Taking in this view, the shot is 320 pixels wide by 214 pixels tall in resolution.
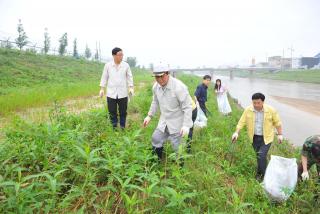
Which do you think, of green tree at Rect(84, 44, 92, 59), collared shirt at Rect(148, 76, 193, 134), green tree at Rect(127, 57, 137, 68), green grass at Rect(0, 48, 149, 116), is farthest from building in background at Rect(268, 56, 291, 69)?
collared shirt at Rect(148, 76, 193, 134)

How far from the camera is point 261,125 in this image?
4793 mm

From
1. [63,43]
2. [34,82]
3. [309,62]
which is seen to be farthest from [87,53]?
[309,62]

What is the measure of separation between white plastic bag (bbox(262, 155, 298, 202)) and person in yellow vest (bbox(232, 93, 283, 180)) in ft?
2.34

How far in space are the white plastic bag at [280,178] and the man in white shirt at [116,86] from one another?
112 inches

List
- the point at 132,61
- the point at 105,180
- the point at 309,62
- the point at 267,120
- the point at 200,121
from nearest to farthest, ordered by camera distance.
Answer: the point at 105,180 < the point at 267,120 < the point at 200,121 < the point at 132,61 < the point at 309,62

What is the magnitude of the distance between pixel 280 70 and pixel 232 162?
226 ft

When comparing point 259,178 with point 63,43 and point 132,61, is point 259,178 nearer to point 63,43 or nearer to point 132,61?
point 63,43

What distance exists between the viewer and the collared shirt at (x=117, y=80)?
5.49 metres

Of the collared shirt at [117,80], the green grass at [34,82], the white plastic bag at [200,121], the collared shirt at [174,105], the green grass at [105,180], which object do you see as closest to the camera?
the green grass at [105,180]

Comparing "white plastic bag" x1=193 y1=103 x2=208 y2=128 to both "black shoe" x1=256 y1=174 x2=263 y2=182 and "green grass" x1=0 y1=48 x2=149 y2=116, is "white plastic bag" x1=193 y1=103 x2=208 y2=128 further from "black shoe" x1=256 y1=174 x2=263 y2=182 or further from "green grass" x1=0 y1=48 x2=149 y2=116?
"green grass" x1=0 y1=48 x2=149 y2=116

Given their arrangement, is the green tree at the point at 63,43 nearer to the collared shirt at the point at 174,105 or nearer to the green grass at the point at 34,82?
the green grass at the point at 34,82

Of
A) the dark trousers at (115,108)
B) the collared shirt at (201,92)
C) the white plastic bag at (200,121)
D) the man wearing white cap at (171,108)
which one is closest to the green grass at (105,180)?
the man wearing white cap at (171,108)

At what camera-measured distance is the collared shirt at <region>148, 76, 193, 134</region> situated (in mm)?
3854

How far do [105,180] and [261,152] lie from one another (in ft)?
8.44
